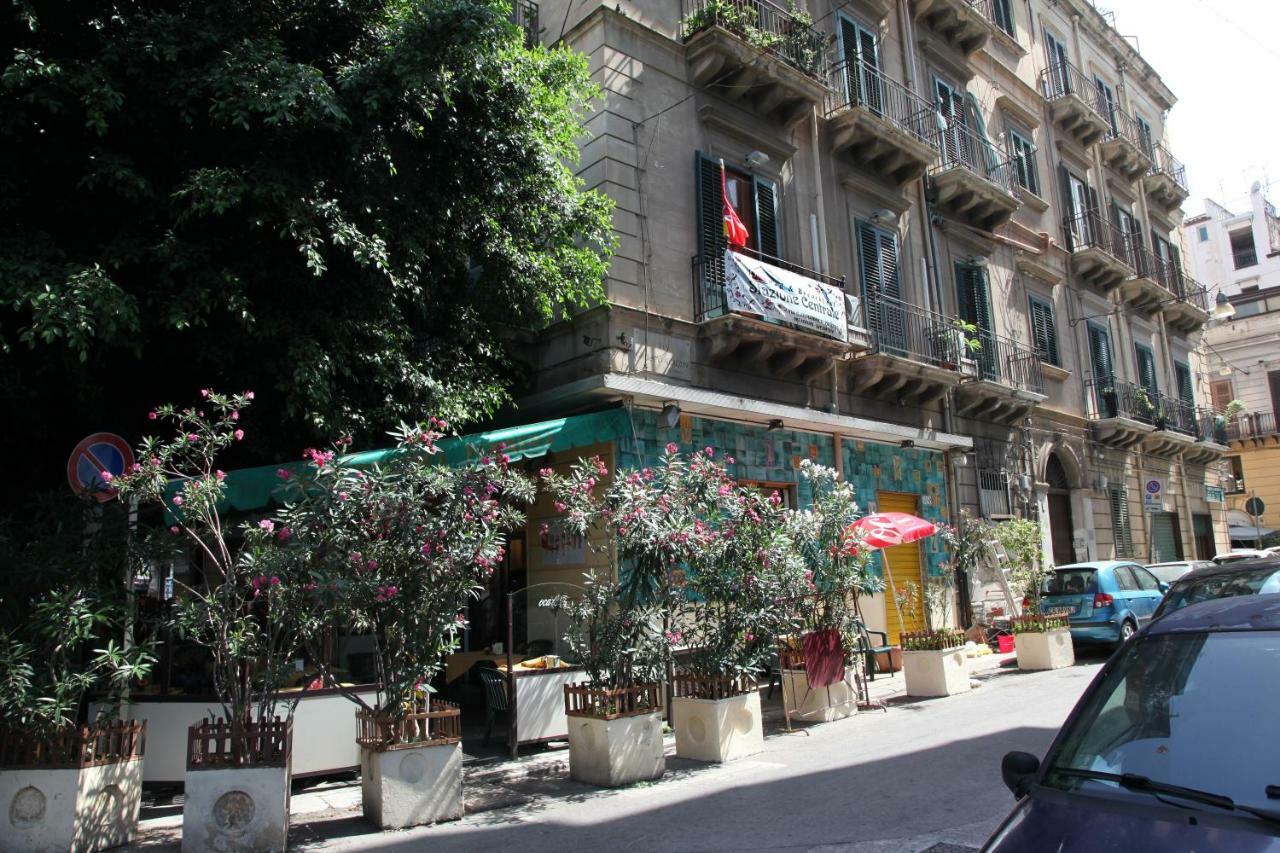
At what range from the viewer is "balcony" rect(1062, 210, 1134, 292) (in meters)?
22.4

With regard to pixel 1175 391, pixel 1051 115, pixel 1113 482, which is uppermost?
pixel 1051 115

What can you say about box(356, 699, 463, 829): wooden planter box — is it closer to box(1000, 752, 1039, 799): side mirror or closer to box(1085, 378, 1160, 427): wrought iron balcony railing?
box(1000, 752, 1039, 799): side mirror

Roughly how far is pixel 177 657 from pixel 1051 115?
23.6 meters

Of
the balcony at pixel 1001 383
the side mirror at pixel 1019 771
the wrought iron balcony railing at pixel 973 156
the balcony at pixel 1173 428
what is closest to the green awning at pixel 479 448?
the side mirror at pixel 1019 771

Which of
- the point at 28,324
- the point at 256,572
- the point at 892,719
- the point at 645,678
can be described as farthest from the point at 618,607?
the point at 28,324

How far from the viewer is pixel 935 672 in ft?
37.4

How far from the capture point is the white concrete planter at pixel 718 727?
27.4 ft

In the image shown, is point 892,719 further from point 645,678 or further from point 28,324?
point 28,324

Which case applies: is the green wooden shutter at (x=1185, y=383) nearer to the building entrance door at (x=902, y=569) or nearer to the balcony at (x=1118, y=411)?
the balcony at (x=1118, y=411)

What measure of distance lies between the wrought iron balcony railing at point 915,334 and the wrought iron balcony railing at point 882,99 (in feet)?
10.9

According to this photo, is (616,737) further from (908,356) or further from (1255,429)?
(1255,429)

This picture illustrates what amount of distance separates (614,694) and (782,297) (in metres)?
7.30

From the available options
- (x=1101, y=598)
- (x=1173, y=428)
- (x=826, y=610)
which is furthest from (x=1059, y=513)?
(x=826, y=610)

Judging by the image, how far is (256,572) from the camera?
6.32 metres
